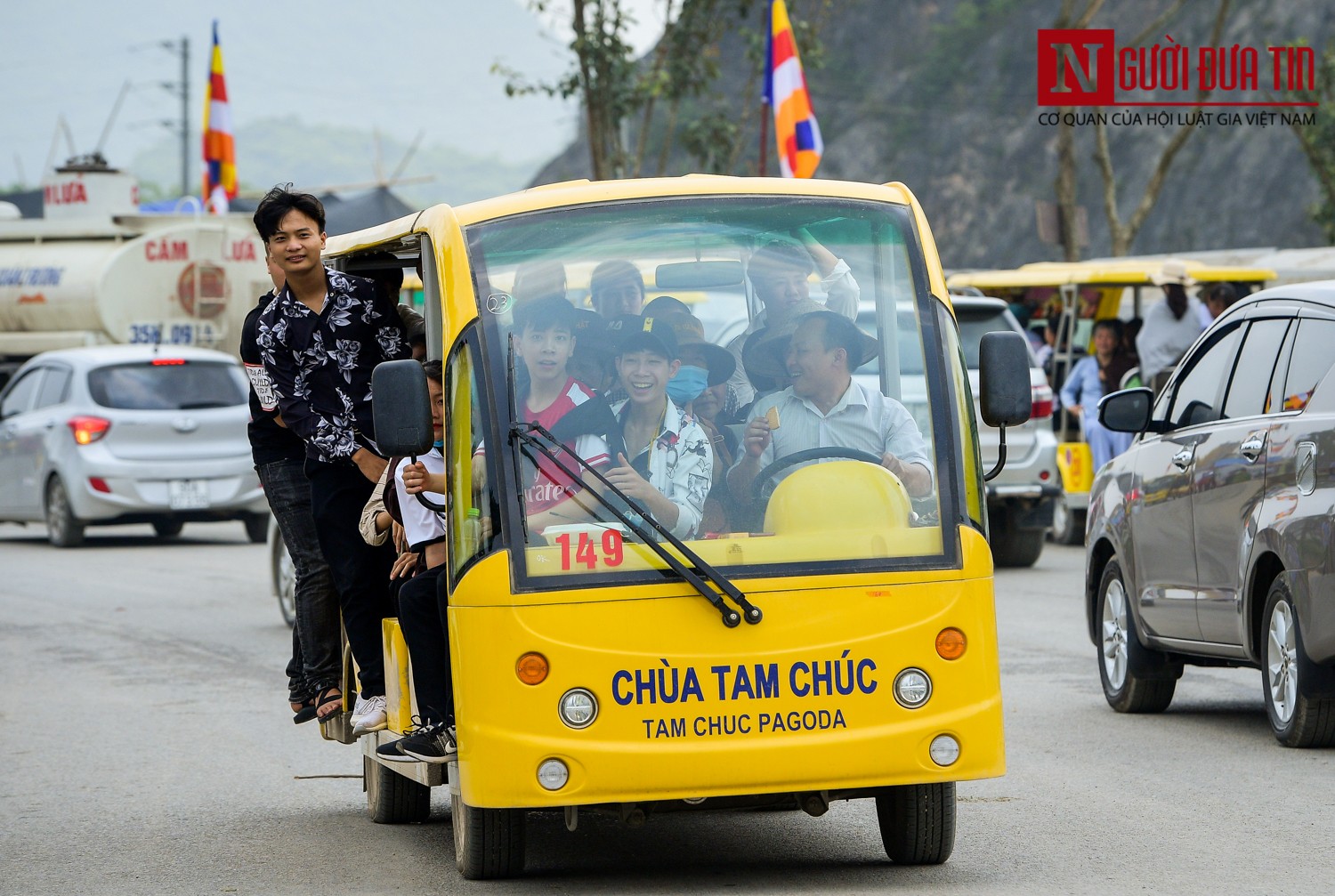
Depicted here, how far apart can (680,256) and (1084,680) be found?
17.6 ft

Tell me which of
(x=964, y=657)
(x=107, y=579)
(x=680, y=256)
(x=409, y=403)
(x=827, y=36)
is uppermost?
(x=827, y=36)

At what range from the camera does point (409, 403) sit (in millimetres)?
5785

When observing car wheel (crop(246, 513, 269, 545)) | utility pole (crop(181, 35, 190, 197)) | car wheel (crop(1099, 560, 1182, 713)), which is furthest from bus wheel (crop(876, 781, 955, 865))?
utility pole (crop(181, 35, 190, 197))

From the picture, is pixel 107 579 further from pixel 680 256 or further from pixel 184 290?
pixel 680 256

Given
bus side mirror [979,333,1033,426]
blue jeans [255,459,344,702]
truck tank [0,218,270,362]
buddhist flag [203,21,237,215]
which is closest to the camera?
bus side mirror [979,333,1033,426]

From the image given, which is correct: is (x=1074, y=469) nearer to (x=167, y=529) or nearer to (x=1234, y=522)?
(x=167, y=529)

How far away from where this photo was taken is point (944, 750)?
5766mm

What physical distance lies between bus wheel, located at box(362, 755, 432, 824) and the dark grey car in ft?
10.9

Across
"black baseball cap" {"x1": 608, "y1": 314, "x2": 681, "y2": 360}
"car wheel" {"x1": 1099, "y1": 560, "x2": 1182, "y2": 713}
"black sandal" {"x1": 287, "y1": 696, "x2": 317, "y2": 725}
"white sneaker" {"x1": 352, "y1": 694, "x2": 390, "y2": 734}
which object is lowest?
"car wheel" {"x1": 1099, "y1": 560, "x2": 1182, "y2": 713}

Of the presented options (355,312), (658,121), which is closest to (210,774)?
(355,312)

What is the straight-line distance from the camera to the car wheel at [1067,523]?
63.5 feet

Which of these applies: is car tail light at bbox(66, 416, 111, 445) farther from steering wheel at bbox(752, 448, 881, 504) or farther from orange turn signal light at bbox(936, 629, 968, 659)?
orange turn signal light at bbox(936, 629, 968, 659)

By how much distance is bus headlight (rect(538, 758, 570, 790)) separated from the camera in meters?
5.61

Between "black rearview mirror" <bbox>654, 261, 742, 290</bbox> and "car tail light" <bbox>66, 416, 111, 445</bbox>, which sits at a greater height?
"black rearview mirror" <bbox>654, 261, 742, 290</bbox>
